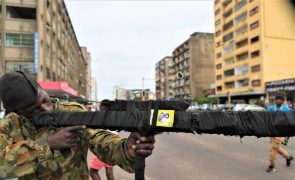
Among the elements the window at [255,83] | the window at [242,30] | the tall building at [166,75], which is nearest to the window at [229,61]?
the window at [242,30]

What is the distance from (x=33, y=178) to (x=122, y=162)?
615mm

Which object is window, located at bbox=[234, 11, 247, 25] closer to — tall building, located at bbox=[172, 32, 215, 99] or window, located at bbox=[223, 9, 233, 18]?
window, located at bbox=[223, 9, 233, 18]

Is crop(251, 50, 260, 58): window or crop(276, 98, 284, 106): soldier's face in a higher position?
crop(251, 50, 260, 58): window

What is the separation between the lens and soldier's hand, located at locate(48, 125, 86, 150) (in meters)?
Result: 1.80

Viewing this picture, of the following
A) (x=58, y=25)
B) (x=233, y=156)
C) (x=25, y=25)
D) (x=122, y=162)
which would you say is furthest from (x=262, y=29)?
(x=122, y=162)

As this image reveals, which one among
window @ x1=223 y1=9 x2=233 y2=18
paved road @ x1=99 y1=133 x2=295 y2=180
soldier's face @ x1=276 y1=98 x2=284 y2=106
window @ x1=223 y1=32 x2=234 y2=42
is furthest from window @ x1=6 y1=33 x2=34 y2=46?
window @ x1=223 y1=9 x2=233 y2=18

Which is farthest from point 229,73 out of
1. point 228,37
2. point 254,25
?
point 254,25

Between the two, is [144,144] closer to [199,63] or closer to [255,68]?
[255,68]

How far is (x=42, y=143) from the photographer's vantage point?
6.02 feet

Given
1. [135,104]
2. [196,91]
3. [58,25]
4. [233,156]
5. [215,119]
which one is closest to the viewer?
[215,119]

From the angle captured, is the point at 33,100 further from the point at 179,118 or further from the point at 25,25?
the point at 25,25

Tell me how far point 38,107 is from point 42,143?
A: 282mm

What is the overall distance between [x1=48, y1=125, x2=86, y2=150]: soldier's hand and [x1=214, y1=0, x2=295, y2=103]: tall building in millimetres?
46974

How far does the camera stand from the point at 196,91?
90250 millimetres
